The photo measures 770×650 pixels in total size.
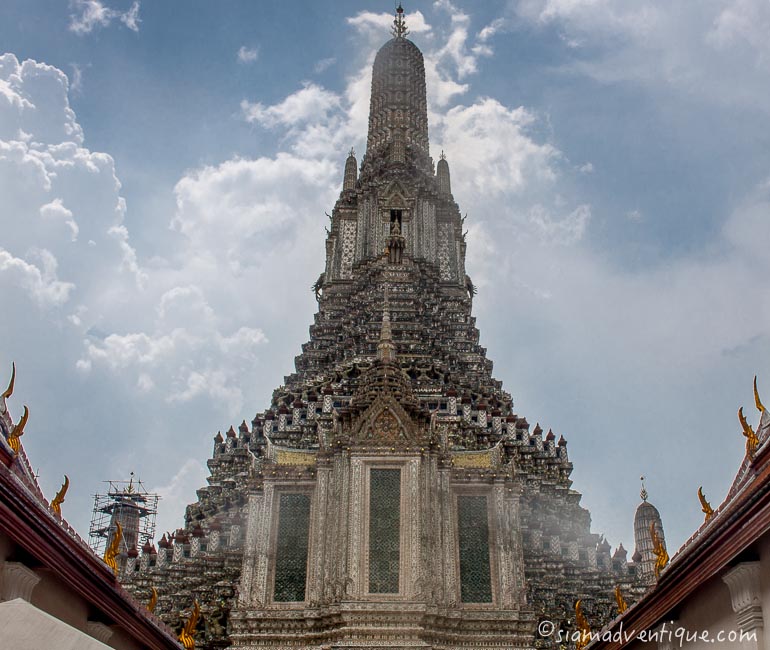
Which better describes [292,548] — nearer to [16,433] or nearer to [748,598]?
[16,433]

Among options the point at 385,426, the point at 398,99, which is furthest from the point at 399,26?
the point at 385,426

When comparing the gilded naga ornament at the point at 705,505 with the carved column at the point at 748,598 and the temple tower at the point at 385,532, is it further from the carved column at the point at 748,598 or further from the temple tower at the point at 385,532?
the temple tower at the point at 385,532

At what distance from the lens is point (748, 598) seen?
10547 millimetres

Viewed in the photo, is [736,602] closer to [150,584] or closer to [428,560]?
[428,560]

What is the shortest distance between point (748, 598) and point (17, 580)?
27.9ft

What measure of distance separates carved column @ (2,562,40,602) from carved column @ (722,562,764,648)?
8.32 meters

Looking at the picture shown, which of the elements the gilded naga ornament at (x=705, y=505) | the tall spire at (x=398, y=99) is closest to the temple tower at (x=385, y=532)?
the gilded naga ornament at (x=705, y=505)

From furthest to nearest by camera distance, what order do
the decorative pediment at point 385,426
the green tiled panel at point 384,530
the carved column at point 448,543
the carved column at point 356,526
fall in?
the decorative pediment at point 385,426
the carved column at point 448,543
the green tiled panel at point 384,530
the carved column at point 356,526

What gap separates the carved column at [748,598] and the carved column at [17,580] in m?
8.32

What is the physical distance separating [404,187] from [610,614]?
3058 centimetres

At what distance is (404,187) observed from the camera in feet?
171

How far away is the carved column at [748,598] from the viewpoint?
412 inches

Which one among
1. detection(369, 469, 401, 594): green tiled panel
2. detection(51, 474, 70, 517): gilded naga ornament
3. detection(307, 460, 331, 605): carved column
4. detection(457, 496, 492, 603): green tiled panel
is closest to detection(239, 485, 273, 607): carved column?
detection(307, 460, 331, 605): carved column

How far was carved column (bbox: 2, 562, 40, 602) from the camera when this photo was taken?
10.1m
